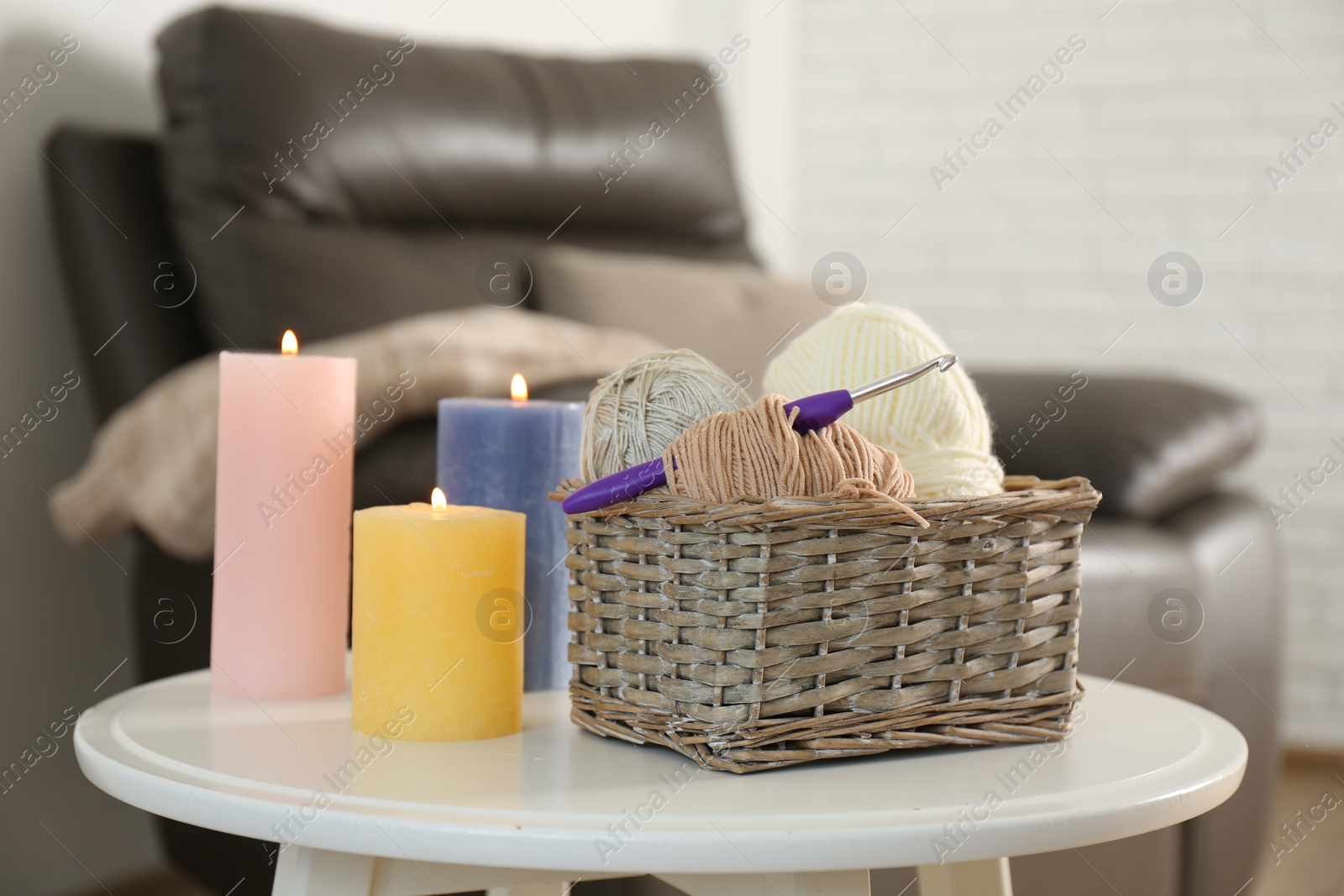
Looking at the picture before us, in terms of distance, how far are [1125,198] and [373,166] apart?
4.82ft

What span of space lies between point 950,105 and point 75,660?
1.81 metres

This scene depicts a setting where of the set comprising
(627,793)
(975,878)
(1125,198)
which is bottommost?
(975,878)

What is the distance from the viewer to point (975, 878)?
0.67 meters

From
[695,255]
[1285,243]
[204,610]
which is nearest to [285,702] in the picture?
[204,610]

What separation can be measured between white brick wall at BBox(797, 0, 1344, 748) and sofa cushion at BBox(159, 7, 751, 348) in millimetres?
924

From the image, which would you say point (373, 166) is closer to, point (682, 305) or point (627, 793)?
point (682, 305)

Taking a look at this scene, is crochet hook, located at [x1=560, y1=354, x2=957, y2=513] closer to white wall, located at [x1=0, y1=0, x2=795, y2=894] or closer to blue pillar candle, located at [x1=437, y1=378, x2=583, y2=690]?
blue pillar candle, located at [x1=437, y1=378, x2=583, y2=690]

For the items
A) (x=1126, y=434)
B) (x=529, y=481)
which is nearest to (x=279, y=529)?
(x=529, y=481)

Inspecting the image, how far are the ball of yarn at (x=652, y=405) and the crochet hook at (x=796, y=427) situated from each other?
2cm

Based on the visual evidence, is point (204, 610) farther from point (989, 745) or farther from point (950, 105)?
point (950, 105)

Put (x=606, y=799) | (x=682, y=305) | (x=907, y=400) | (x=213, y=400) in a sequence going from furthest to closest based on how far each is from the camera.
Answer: (x=682, y=305), (x=213, y=400), (x=907, y=400), (x=606, y=799)

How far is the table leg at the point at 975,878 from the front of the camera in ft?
2.17

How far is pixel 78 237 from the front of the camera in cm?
121

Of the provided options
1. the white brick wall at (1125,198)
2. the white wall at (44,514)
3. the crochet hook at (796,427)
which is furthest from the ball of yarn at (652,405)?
the white brick wall at (1125,198)
